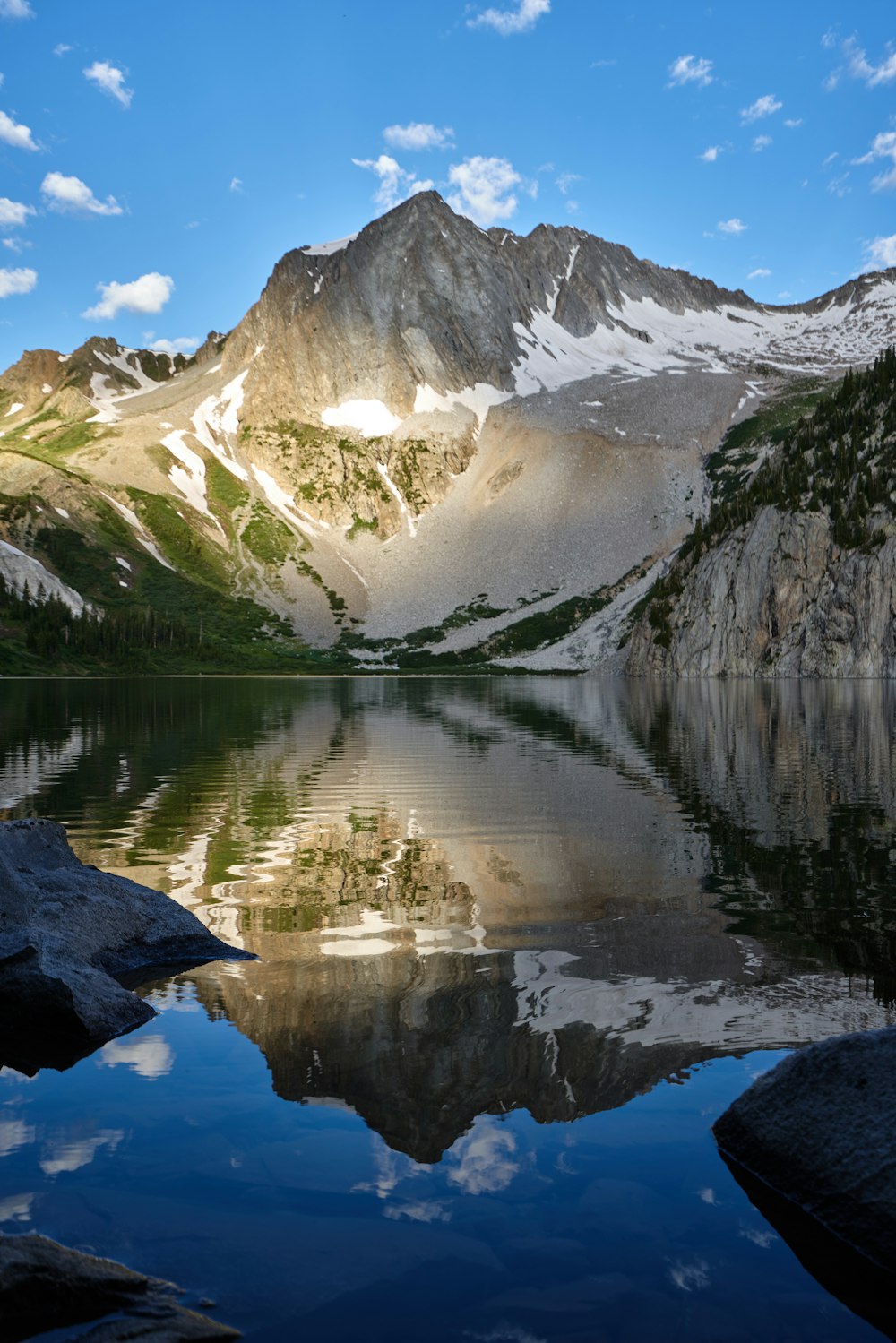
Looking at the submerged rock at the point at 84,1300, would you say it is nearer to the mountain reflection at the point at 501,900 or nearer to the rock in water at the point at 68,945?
the mountain reflection at the point at 501,900

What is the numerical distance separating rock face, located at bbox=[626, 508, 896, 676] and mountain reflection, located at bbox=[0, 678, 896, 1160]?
10434 cm

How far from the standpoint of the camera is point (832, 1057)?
8070 mm

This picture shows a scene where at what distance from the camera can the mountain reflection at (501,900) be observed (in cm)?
1023

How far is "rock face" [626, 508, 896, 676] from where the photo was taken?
140 m

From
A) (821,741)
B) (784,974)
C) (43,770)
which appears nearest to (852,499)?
(821,741)

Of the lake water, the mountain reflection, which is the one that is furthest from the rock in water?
the mountain reflection

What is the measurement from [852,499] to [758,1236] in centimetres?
15532

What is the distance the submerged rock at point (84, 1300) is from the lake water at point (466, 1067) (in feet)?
0.79

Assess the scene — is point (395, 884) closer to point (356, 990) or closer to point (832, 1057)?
point (356, 990)

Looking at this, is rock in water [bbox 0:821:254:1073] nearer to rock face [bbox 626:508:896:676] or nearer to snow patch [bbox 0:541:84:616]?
rock face [bbox 626:508:896:676]

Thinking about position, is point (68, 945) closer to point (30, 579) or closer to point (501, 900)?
point (501, 900)

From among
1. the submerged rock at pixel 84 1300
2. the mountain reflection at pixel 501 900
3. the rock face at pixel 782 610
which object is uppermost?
the rock face at pixel 782 610

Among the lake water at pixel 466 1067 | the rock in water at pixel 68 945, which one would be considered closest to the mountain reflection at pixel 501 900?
the lake water at pixel 466 1067

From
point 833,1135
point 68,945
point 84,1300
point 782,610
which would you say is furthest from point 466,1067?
point 782,610
